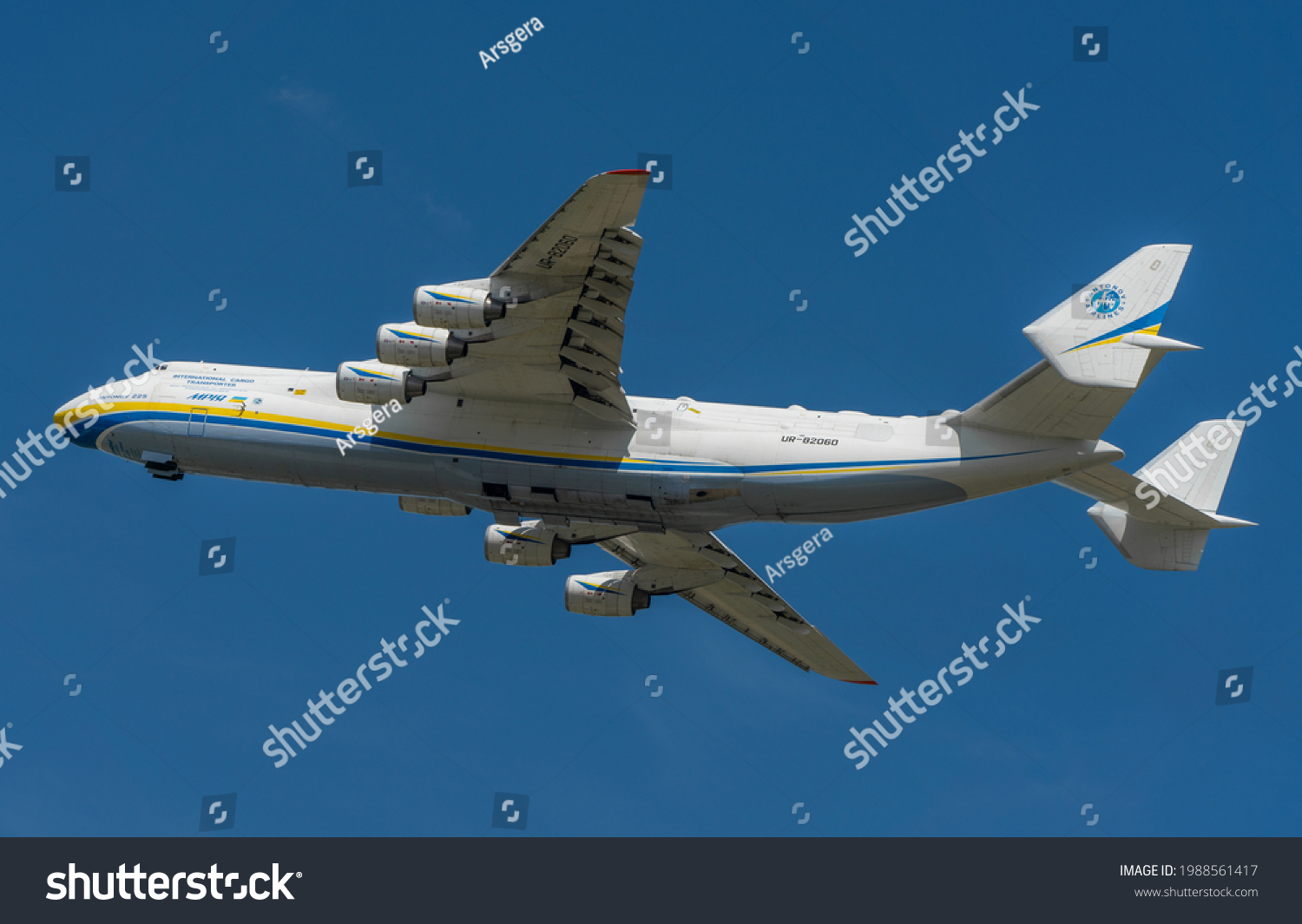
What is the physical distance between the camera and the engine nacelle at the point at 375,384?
90.7 feet

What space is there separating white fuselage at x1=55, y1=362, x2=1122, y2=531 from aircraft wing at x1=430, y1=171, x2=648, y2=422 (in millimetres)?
512

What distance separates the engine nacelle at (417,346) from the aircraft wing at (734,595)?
7.47m

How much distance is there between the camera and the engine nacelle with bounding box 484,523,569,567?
31.8 meters

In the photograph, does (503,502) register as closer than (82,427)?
Yes

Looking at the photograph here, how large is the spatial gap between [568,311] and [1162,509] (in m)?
12.3

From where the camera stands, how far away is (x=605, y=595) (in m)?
33.4

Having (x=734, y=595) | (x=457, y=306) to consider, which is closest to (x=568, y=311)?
(x=457, y=306)

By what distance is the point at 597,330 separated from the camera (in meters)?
26.6

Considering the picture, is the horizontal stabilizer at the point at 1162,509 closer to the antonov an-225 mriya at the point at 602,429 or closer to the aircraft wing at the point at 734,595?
the antonov an-225 mriya at the point at 602,429
